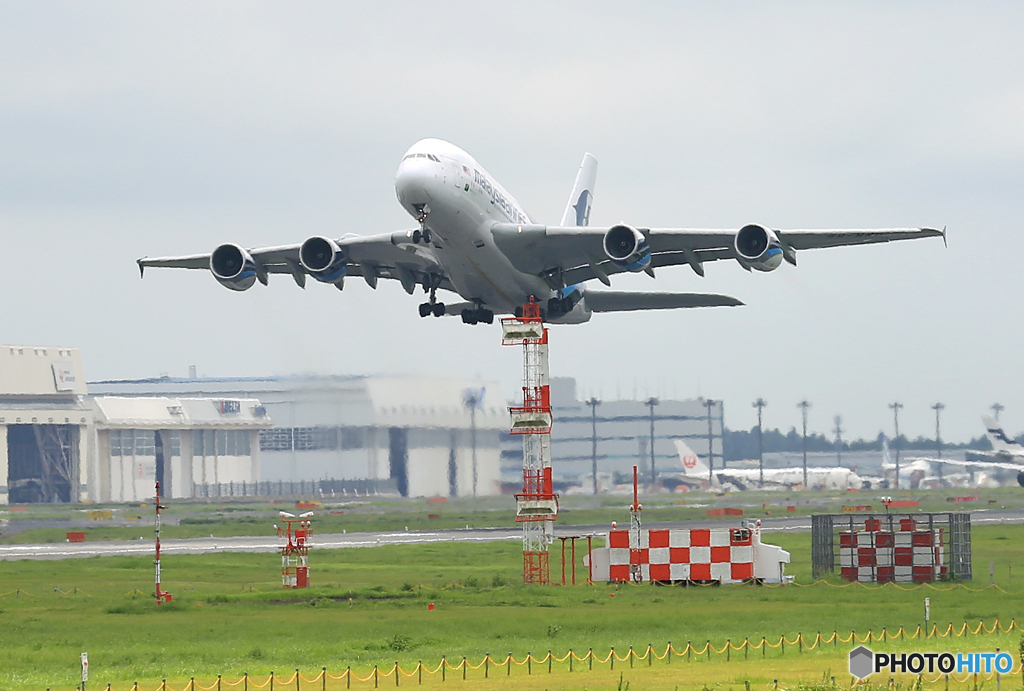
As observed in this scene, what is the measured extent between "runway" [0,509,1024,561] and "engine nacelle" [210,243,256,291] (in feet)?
68.9

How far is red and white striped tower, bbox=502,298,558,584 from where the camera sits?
172ft

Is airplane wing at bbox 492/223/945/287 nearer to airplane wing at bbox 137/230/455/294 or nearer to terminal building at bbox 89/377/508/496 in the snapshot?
airplane wing at bbox 137/230/455/294

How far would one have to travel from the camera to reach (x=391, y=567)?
62031 millimetres

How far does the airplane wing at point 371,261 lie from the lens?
177ft

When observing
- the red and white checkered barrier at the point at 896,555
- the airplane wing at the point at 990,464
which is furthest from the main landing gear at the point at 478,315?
the airplane wing at the point at 990,464

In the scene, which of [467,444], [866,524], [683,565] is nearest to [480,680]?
[683,565]

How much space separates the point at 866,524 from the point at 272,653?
26505mm

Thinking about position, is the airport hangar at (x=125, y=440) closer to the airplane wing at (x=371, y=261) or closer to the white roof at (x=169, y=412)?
the white roof at (x=169, y=412)

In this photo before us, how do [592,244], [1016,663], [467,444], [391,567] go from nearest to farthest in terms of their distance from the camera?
[1016,663]
[592,244]
[391,567]
[467,444]

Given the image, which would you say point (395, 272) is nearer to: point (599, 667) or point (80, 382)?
point (599, 667)

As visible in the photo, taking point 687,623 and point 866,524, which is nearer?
point 687,623

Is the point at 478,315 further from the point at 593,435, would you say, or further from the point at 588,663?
the point at 593,435
